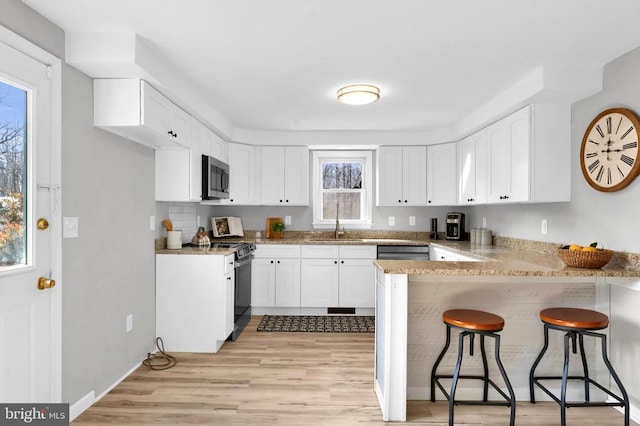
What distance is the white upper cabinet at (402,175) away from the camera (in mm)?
4918

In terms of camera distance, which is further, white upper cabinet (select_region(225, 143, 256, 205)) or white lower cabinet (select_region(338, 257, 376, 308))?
white upper cabinet (select_region(225, 143, 256, 205))

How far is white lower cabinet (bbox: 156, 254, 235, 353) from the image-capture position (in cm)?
338

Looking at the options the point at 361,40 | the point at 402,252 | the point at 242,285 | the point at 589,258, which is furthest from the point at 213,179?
the point at 589,258

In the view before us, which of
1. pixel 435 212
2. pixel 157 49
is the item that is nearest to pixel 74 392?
pixel 157 49

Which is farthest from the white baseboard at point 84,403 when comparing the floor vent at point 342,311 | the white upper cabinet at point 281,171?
the white upper cabinet at point 281,171

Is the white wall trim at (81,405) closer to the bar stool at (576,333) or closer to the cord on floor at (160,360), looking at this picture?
the cord on floor at (160,360)

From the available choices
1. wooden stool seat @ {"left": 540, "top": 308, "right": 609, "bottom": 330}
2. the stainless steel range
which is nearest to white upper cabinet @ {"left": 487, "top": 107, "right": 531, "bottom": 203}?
wooden stool seat @ {"left": 540, "top": 308, "right": 609, "bottom": 330}

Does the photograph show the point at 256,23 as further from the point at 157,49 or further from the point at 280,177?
the point at 280,177

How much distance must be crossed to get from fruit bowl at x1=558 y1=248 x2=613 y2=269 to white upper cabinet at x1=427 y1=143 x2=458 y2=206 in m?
2.31

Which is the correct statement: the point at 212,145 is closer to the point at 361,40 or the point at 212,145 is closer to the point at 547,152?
the point at 361,40

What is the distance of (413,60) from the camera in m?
2.63

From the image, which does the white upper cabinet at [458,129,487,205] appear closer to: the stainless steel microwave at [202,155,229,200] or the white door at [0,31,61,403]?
the stainless steel microwave at [202,155,229,200]

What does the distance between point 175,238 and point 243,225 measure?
1808 millimetres

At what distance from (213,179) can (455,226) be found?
307cm
